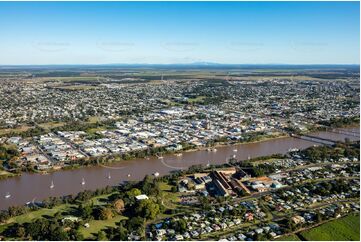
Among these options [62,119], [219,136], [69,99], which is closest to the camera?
[219,136]

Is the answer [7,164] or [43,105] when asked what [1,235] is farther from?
[43,105]

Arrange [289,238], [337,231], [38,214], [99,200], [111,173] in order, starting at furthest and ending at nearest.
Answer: [111,173], [99,200], [38,214], [337,231], [289,238]

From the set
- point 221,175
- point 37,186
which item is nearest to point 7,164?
point 37,186

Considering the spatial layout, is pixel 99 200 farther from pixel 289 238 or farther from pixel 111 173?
pixel 289 238

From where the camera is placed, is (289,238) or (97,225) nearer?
(289,238)

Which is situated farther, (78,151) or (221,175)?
(78,151)

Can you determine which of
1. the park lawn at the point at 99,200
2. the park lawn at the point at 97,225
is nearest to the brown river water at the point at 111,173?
the park lawn at the point at 99,200

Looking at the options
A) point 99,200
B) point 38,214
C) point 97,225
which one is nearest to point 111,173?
point 99,200
